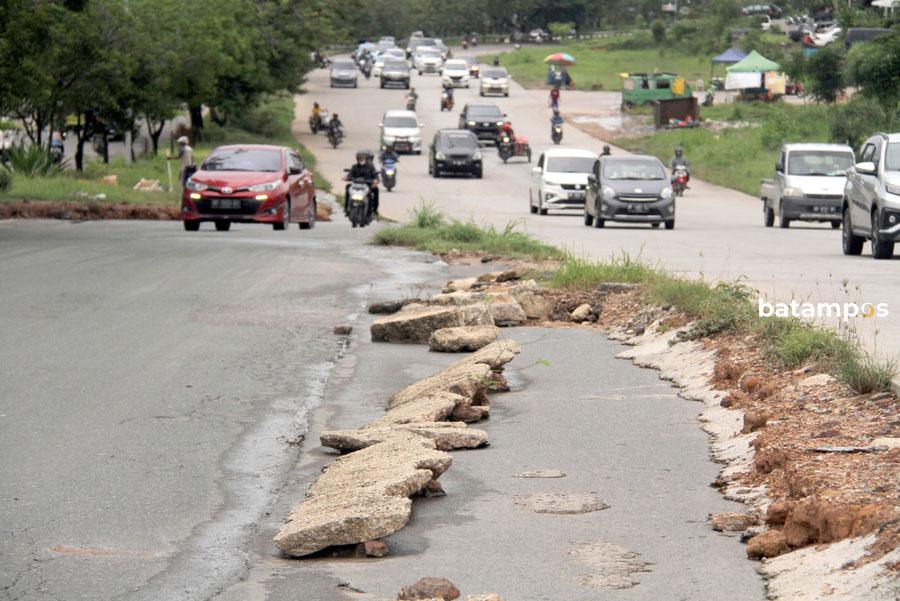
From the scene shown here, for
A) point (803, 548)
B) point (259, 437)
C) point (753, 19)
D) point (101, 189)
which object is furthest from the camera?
point (753, 19)

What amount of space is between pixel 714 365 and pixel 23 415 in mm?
4901

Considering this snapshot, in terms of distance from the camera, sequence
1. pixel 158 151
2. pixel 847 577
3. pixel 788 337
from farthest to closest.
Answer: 1. pixel 158 151
2. pixel 788 337
3. pixel 847 577

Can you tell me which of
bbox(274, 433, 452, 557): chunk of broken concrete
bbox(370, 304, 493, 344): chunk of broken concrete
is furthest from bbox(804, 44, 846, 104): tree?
bbox(274, 433, 452, 557): chunk of broken concrete

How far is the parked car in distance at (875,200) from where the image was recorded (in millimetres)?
23000

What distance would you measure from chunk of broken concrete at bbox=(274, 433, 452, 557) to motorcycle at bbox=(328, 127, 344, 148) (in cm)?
6192

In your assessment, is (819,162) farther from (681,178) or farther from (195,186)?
(681,178)

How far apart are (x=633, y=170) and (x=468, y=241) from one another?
33.4ft

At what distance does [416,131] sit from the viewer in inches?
2746

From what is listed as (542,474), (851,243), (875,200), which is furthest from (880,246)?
(542,474)

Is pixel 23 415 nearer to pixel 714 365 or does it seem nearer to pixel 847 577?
pixel 714 365

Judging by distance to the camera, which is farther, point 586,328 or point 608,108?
point 608,108

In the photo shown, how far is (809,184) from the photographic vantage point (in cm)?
3462

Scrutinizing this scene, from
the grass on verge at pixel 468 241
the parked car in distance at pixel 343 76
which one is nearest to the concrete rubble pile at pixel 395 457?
the grass on verge at pixel 468 241

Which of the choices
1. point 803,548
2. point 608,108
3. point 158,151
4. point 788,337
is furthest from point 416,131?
point 803,548
